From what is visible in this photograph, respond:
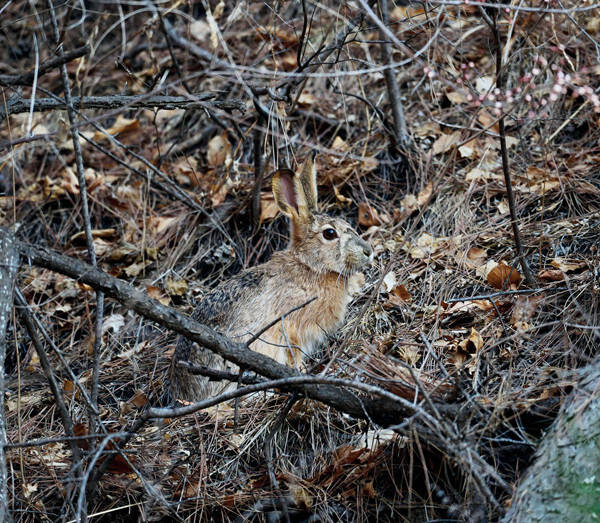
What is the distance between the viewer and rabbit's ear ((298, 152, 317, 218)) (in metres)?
5.07

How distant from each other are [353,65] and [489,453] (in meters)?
3.84

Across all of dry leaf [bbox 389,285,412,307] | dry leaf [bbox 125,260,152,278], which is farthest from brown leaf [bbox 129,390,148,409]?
dry leaf [bbox 389,285,412,307]

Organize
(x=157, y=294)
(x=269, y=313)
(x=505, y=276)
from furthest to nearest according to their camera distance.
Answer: (x=157, y=294)
(x=269, y=313)
(x=505, y=276)

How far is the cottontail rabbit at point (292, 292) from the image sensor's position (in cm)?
461

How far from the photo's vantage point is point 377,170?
19.5 feet

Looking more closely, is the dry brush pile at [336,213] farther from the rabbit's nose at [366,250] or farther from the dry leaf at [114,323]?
the rabbit's nose at [366,250]

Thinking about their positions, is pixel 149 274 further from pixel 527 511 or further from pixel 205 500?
pixel 527 511

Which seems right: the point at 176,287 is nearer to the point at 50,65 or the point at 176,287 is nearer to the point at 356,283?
the point at 356,283

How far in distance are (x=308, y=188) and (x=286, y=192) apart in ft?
0.65

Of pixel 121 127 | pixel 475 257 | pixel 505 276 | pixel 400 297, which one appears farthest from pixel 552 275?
pixel 121 127

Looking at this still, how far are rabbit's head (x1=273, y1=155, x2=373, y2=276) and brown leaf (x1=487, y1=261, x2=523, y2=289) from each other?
2.93ft

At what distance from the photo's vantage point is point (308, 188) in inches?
202

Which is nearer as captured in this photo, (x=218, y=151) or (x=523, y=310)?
(x=523, y=310)

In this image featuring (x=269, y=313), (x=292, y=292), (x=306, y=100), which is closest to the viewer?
(x=269, y=313)
